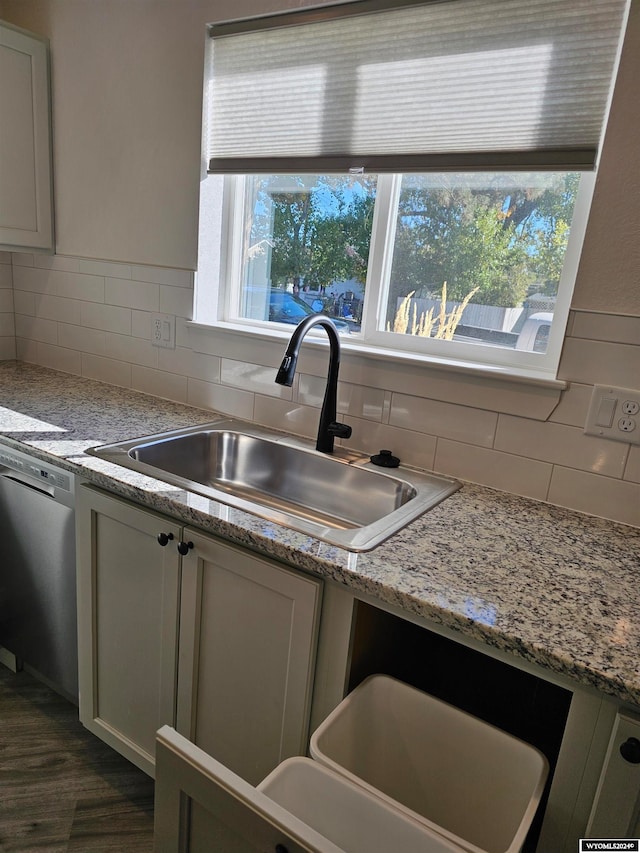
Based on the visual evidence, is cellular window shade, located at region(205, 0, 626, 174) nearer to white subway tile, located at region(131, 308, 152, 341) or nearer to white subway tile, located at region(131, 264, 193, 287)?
white subway tile, located at region(131, 264, 193, 287)

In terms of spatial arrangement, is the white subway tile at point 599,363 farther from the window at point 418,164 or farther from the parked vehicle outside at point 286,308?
the parked vehicle outside at point 286,308

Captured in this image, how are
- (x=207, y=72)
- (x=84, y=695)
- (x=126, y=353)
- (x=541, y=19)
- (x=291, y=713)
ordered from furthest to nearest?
(x=126, y=353) → (x=207, y=72) → (x=84, y=695) → (x=541, y=19) → (x=291, y=713)

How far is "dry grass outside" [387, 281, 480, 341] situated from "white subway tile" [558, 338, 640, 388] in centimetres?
36

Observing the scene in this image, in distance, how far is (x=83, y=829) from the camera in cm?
153

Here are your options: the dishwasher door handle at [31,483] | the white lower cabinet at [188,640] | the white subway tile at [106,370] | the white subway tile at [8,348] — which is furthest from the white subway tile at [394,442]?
the white subway tile at [8,348]

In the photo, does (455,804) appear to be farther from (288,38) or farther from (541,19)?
(288,38)

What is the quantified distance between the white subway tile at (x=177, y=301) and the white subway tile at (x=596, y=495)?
1.30 metres

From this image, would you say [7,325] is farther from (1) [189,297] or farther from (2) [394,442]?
(2) [394,442]

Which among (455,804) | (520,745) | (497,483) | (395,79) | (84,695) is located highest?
(395,79)

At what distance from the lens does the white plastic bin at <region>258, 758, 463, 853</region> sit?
34.7 inches

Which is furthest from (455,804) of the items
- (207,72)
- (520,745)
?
A: (207,72)

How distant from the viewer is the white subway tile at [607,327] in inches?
50.9

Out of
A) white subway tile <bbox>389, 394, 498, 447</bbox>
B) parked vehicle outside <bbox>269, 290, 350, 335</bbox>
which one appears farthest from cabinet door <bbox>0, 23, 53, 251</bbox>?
white subway tile <bbox>389, 394, 498, 447</bbox>

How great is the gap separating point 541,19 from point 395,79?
37cm
